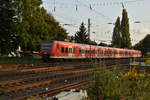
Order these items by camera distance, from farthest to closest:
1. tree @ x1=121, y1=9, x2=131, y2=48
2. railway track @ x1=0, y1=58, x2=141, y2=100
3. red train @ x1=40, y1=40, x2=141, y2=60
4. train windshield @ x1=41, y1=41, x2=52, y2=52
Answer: tree @ x1=121, y1=9, x2=131, y2=48 < train windshield @ x1=41, y1=41, x2=52, y2=52 < red train @ x1=40, y1=40, x2=141, y2=60 < railway track @ x1=0, y1=58, x2=141, y2=100

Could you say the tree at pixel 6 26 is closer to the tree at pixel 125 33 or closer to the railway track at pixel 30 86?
the railway track at pixel 30 86

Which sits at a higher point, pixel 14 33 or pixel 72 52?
pixel 14 33

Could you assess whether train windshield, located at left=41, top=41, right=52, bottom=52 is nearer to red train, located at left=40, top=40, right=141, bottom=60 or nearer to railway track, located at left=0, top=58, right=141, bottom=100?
red train, located at left=40, top=40, right=141, bottom=60

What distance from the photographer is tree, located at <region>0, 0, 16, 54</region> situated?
37.9m

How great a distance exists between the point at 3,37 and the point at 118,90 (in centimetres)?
3269

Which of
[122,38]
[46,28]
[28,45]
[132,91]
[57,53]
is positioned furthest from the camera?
[122,38]

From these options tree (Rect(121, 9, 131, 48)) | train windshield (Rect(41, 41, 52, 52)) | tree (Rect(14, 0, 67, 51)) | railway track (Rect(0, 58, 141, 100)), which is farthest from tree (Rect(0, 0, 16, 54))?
tree (Rect(121, 9, 131, 48))

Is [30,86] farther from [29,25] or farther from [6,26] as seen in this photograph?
[29,25]

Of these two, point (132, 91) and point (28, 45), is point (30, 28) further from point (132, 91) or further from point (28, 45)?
point (132, 91)

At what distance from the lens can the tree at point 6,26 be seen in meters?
37.9

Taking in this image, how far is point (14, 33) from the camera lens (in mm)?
38844

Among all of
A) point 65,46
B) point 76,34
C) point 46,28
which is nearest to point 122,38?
point 76,34

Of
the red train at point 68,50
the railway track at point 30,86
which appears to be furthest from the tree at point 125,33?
the railway track at point 30,86

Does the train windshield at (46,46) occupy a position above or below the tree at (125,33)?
below
